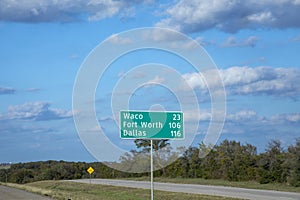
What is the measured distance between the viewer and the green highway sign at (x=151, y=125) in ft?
78.8

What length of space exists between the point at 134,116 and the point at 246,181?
36.2m

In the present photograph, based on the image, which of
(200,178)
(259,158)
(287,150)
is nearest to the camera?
(287,150)

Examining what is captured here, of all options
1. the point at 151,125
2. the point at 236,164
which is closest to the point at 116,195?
the point at 151,125

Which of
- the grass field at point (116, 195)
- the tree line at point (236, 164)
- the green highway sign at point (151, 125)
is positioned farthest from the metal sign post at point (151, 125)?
the tree line at point (236, 164)

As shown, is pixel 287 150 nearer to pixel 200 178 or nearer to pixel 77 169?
pixel 200 178

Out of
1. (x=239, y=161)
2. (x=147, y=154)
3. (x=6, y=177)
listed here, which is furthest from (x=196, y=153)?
(x=6, y=177)

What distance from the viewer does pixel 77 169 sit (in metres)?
108

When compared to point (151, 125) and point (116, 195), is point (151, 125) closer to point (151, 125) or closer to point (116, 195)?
point (151, 125)

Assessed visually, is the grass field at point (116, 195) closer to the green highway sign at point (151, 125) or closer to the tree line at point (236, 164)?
the tree line at point (236, 164)

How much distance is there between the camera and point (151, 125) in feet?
80.6

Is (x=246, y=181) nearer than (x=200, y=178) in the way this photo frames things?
Yes

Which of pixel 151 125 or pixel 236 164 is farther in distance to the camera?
pixel 236 164

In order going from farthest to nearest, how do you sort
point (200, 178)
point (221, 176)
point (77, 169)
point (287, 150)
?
point (77, 169), point (200, 178), point (221, 176), point (287, 150)

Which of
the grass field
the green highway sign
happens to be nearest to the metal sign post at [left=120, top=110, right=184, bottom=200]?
the green highway sign
